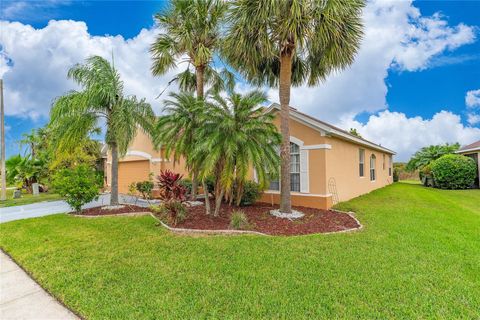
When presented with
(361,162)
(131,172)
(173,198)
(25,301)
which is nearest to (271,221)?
(173,198)

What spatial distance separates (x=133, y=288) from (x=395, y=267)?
5002 millimetres

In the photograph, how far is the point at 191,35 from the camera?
11.1 m

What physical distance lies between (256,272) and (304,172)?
23.3 feet

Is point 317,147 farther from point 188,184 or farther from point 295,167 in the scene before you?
point 188,184

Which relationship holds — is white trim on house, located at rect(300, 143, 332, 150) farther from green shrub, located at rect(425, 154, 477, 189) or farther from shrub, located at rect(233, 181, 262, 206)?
green shrub, located at rect(425, 154, 477, 189)

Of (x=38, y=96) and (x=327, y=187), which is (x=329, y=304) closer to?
(x=327, y=187)

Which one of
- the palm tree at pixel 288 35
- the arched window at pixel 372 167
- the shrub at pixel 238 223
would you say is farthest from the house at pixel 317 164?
the shrub at pixel 238 223

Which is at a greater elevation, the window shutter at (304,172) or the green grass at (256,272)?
the window shutter at (304,172)

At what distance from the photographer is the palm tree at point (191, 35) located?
11.0 metres

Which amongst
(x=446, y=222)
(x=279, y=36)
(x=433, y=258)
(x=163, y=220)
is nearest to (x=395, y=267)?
(x=433, y=258)

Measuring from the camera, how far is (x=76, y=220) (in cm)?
886

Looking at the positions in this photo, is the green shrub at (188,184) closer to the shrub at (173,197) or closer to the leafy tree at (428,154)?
the shrub at (173,197)

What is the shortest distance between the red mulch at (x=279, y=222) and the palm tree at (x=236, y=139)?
1.24 metres

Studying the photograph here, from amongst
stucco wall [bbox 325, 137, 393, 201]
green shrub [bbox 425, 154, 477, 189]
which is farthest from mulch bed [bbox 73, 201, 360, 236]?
green shrub [bbox 425, 154, 477, 189]
